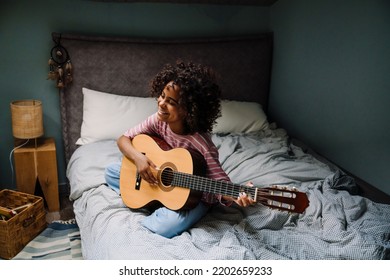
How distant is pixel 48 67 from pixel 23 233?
0.98 m

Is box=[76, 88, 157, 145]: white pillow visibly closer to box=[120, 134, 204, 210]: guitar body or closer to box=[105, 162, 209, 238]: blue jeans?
box=[120, 134, 204, 210]: guitar body

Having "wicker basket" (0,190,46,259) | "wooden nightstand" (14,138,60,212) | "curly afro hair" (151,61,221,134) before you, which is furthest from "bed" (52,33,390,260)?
"curly afro hair" (151,61,221,134)

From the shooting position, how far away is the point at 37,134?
2.19 meters

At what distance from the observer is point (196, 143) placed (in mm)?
1501

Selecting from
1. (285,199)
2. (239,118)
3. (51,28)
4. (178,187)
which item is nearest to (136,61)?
(51,28)

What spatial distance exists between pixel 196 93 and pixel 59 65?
120cm

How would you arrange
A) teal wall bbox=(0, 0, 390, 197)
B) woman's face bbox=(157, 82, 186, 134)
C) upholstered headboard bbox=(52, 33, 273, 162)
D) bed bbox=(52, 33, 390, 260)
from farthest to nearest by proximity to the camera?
upholstered headboard bbox=(52, 33, 273, 162) → teal wall bbox=(0, 0, 390, 197) → woman's face bbox=(157, 82, 186, 134) → bed bbox=(52, 33, 390, 260)

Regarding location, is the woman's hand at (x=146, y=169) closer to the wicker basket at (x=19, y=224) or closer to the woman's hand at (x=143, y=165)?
the woman's hand at (x=143, y=165)

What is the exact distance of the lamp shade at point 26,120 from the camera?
6.99 ft

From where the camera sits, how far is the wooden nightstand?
85.7 inches

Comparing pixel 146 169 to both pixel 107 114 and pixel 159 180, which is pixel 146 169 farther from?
pixel 107 114

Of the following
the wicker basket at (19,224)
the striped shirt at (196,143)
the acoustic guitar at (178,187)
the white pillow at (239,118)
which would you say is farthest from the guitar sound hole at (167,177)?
the white pillow at (239,118)
